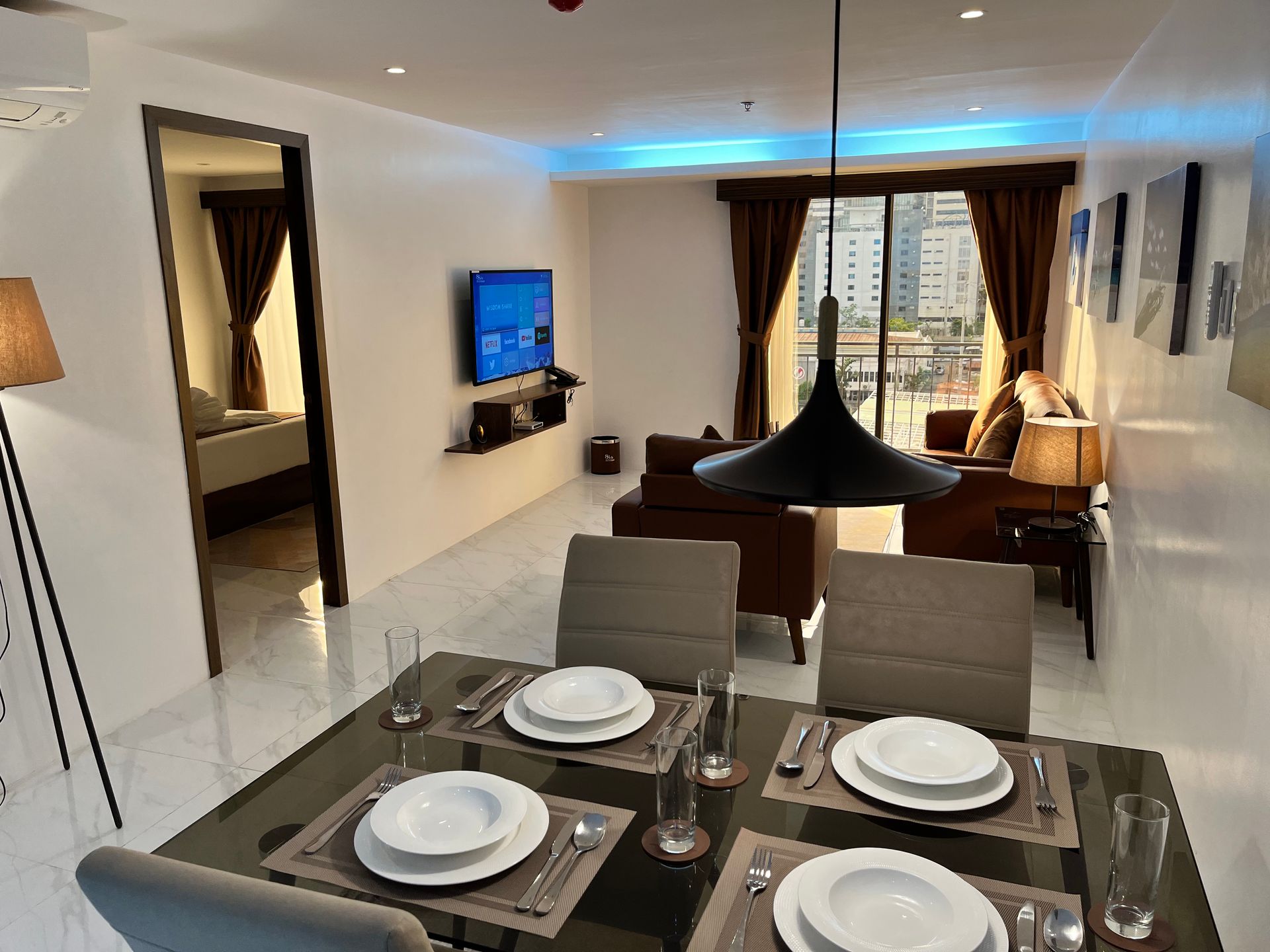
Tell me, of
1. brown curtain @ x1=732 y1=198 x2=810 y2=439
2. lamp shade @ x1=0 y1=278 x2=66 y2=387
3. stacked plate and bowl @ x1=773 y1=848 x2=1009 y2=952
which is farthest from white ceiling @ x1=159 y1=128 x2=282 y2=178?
stacked plate and bowl @ x1=773 y1=848 x2=1009 y2=952

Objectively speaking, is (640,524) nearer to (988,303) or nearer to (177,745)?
(177,745)

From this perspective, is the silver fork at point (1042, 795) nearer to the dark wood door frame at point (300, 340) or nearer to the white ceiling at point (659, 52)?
the white ceiling at point (659, 52)

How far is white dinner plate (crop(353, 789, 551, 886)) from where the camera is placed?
4.81 ft

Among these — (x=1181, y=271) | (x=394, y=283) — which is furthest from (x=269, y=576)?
(x=1181, y=271)

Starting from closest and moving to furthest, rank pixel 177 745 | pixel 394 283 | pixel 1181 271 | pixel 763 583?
pixel 1181 271, pixel 177 745, pixel 763 583, pixel 394 283

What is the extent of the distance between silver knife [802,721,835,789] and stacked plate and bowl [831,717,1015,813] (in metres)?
0.03

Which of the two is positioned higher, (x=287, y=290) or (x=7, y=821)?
(x=287, y=290)

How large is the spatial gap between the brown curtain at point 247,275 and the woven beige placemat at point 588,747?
21.2 feet

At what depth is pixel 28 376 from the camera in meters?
2.58

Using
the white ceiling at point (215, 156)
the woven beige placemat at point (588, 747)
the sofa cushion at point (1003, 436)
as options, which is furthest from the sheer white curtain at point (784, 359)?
the woven beige placemat at point (588, 747)

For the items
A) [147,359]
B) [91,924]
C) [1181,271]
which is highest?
[1181,271]

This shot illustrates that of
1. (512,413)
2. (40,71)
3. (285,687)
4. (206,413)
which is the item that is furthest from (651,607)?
(206,413)

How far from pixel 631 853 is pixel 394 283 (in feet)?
13.2

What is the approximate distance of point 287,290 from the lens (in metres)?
7.82
